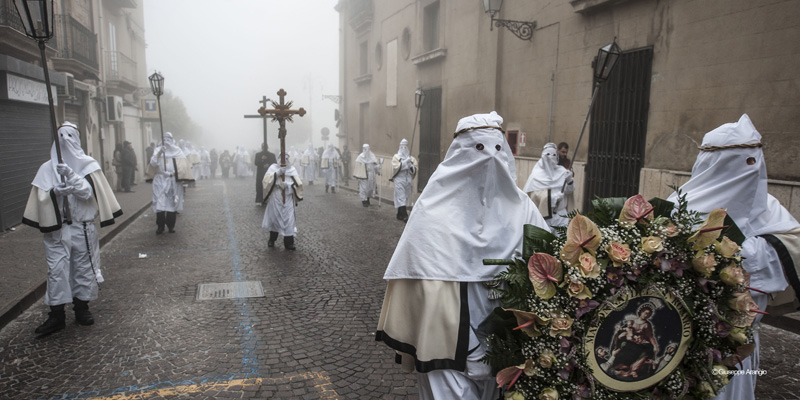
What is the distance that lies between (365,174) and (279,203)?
24.0 feet

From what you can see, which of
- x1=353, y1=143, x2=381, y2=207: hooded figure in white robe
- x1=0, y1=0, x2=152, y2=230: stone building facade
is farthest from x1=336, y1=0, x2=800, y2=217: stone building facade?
x1=0, y1=0, x2=152, y2=230: stone building facade

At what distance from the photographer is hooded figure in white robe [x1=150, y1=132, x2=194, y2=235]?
11047 millimetres

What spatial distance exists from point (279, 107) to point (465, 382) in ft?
25.6

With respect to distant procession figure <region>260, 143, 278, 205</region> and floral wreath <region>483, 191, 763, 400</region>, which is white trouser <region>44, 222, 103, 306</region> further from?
distant procession figure <region>260, 143, 278, 205</region>

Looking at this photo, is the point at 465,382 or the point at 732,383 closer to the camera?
the point at 465,382

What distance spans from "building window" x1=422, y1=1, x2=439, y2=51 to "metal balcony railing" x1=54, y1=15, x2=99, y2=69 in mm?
11702

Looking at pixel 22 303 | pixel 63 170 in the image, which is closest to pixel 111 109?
pixel 22 303

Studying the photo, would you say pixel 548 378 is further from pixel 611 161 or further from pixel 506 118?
pixel 506 118

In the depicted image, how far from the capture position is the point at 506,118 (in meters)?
14.9

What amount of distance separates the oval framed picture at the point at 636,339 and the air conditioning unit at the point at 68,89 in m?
16.8

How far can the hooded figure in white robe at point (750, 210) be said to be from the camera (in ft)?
9.55

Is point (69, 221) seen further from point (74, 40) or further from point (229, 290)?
point (74, 40)

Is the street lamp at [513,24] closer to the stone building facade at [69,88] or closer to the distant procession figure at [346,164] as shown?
the stone building facade at [69,88]

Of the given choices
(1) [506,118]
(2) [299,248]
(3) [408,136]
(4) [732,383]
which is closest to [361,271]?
(2) [299,248]
